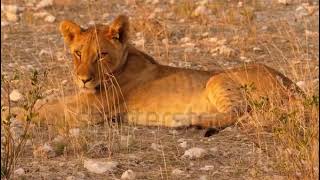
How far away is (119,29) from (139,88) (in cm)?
42

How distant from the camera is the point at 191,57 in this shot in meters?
7.87

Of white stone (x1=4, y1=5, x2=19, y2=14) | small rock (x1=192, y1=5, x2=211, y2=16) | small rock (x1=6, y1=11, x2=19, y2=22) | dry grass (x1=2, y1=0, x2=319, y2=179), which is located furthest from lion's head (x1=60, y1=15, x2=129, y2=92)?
white stone (x1=4, y1=5, x2=19, y2=14)

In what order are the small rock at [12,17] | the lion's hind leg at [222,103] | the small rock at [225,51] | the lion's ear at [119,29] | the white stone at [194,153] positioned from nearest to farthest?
1. the white stone at [194,153]
2. the lion's hind leg at [222,103]
3. the lion's ear at [119,29]
4. the small rock at [225,51]
5. the small rock at [12,17]

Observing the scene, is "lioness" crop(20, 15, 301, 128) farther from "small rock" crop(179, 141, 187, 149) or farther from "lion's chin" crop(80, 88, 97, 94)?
"small rock" crop(179, 141, 187, 149)

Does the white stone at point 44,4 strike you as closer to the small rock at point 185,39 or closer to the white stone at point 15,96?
the small rock at point 185,39

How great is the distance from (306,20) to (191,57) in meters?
1.65

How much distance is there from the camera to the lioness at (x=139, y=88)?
558 cm

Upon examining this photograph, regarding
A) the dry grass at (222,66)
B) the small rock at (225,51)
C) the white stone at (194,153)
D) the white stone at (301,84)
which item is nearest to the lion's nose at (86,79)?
the dry grass at (222,66)

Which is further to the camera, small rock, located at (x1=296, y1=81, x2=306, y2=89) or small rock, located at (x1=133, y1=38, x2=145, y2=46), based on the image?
small rock, located at (x1=133, y1=38, x2=145, y2=46)

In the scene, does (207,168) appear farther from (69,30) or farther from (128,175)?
(69,30)

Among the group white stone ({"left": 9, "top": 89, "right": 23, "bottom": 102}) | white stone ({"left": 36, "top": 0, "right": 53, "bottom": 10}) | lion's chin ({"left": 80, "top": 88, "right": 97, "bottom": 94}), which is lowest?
white stone ({"left": 9, "top": 89, "right": 23, "bottom": 102})

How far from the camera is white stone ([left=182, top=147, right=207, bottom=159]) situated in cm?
463

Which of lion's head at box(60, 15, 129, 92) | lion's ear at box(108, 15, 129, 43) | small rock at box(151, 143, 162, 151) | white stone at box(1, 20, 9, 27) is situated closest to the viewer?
small rock at box(151, 143, 162, 151)

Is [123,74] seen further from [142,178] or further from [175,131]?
[142,178]
